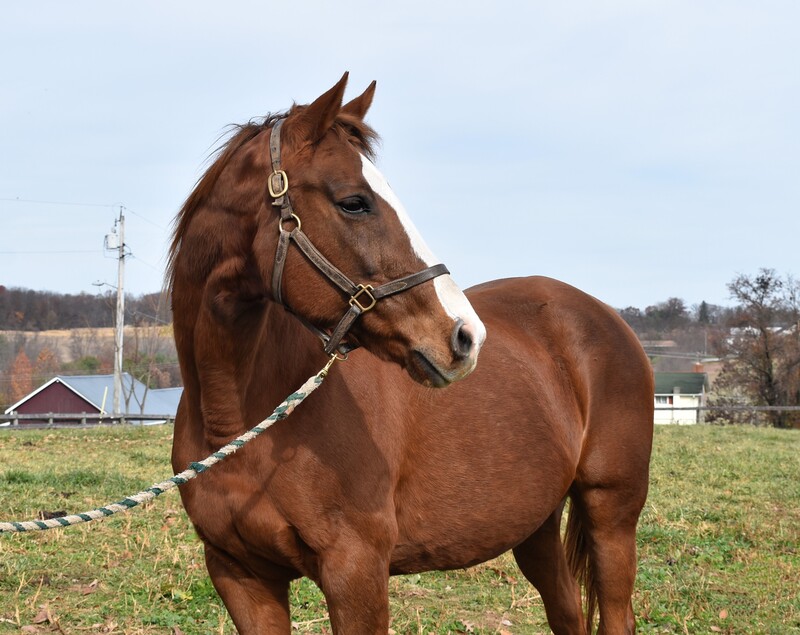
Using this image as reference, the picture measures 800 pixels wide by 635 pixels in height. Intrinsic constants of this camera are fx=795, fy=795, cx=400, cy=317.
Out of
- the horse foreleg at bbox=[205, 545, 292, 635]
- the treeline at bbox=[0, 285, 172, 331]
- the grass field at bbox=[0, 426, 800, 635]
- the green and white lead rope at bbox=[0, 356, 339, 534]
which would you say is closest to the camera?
the green and white lead rope at bbox=[0, 356, 339, 534]

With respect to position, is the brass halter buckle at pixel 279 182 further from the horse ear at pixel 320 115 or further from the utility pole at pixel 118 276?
the utility pole at pixel 118 276

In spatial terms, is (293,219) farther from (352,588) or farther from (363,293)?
(352,588)

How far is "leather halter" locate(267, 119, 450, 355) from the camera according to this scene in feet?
8.30

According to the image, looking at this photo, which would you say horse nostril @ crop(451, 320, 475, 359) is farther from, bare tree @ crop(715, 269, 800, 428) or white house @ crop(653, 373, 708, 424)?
white house @ crop(653, 373, 708, 424)

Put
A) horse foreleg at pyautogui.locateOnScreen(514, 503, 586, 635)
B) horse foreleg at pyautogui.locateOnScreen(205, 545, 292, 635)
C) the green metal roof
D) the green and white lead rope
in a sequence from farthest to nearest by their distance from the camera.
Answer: the green metal roof < horse foreleg at pyautogui.locateOnScreen(514, 503, 586, 635) < horse foreleg at pyautogui.locateOnScreen(205, 545, 292, 635) < the green and white lead rope

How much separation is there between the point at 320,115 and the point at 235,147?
0.42 m

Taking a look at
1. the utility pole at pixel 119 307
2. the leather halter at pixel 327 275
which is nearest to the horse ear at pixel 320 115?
the leather halter at pixel 327 275

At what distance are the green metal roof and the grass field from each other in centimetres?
6192

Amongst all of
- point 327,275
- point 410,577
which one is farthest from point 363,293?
point 410,577

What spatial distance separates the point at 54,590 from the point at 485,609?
2.84m

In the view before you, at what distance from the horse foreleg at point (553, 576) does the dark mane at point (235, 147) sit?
8.15 feet

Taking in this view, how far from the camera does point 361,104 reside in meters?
2.96

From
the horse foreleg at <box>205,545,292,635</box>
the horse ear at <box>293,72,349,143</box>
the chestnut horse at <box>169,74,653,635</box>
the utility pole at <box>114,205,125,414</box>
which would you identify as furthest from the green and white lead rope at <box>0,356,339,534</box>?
the utility pole at <box>114,205,125,414</box>

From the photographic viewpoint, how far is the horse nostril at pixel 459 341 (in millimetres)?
2459
